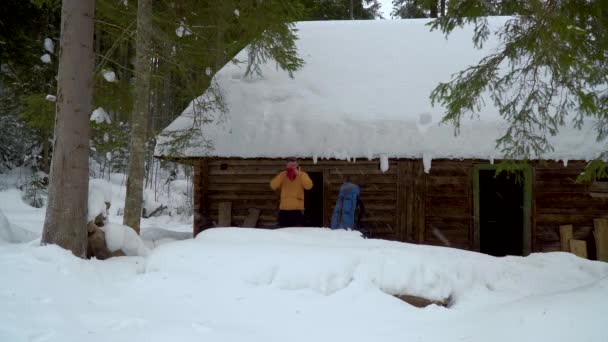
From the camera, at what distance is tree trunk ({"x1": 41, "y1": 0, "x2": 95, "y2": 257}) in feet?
19.1

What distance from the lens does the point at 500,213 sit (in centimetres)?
1356

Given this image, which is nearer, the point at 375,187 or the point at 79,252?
the point at 79,252

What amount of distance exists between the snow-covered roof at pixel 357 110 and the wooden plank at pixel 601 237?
1.47 metres

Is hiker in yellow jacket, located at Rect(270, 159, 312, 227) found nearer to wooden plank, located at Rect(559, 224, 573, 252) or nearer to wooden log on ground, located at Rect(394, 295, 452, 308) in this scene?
wooden log on ground, located at Rect(394, 295, 452, 308)

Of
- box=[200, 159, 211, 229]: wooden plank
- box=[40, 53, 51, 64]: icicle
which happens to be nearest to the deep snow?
box=[200, 159, 211, 229]: wooden plank

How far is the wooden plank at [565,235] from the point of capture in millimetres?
9281

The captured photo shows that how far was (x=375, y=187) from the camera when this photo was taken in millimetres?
9977

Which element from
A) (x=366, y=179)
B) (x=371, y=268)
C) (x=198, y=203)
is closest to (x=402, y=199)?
(x=366, y=179)

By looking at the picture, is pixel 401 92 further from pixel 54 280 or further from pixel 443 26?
pixel 54 280

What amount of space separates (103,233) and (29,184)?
13754 millimetres

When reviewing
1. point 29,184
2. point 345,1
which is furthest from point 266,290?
point 345,1

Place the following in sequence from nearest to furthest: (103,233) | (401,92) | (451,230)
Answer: (103,233) < (451,230) < (401,92)

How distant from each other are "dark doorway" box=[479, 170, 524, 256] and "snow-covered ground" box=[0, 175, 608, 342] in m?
7.31

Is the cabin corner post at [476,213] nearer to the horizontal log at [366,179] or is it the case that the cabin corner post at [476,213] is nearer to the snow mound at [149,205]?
the horizontal log at [366,179]
